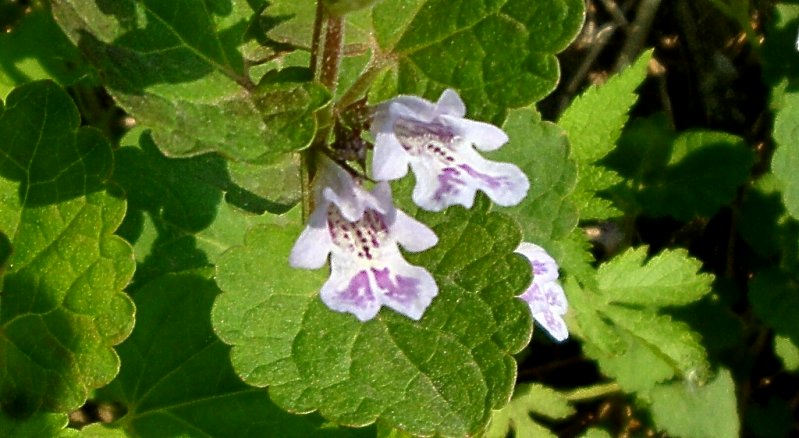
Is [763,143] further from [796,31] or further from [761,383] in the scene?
[761,383]

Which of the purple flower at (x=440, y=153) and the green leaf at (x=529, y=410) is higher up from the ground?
the purple flower at (x=440, y=153)

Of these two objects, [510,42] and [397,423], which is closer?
[510,42]

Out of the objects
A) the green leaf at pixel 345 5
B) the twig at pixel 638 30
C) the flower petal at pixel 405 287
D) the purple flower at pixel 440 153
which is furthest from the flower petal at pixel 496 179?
the twig at pixel 638 30

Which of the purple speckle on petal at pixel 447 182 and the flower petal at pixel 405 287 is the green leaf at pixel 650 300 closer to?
the flower petal at pixel 405 287

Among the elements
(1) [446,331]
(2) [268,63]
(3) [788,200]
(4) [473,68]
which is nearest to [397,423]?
(1) [446,331]

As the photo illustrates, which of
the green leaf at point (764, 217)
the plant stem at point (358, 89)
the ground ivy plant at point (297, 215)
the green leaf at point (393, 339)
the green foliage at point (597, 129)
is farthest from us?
the green leaf at point (764, 217)

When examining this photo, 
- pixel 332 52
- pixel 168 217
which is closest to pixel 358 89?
pixel 332 52

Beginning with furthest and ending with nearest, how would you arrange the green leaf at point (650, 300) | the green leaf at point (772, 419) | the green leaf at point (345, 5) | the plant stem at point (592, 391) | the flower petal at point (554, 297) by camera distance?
the green leaf at point (772, 419) < the plant stem at point (592, 391) < the green leaf at point (650, 300) < the flower petal at point (554, 297) < the green leaf at point (345, 5)

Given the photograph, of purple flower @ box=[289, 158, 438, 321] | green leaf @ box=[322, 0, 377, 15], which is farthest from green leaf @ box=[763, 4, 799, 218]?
green leaf @ box=[322, 0, 377, 15]

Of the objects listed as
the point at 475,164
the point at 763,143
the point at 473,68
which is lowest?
the point at 763,143
